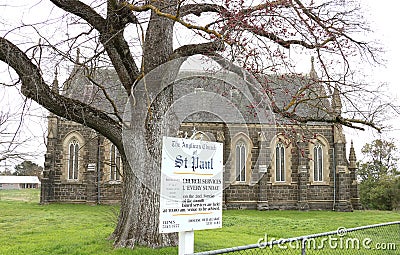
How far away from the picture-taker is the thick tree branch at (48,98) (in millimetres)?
8359

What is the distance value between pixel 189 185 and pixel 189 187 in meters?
0.03

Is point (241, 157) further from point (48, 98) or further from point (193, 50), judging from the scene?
point (48, 98)

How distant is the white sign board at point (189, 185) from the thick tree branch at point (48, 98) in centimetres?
355

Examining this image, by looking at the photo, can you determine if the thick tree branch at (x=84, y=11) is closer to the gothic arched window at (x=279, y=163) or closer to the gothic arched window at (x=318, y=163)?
the gothic arched window at (x=279, y=163)

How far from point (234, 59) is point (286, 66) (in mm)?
1016

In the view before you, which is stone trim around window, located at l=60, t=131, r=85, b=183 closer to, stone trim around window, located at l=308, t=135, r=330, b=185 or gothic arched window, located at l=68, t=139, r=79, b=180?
gothic arched window, located at l=68, t=139, r=79, b=180

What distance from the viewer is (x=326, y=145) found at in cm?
3130

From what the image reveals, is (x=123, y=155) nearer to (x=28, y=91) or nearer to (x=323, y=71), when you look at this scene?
(x=28, y=91)

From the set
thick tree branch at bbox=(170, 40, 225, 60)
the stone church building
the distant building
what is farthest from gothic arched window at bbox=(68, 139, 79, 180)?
the distant building

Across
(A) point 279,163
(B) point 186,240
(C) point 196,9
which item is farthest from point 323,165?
(B) point 186,240

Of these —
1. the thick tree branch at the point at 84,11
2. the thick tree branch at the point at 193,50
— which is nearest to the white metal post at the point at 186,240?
the thick tree branch at the point at 193,50

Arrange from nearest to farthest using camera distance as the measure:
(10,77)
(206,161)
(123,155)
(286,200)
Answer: (206,161) < (10,77) < (123,155) < (286,200)

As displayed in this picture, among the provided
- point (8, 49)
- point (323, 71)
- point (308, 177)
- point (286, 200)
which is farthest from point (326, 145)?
point (8, 49)

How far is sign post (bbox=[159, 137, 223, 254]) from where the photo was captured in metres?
5.50
